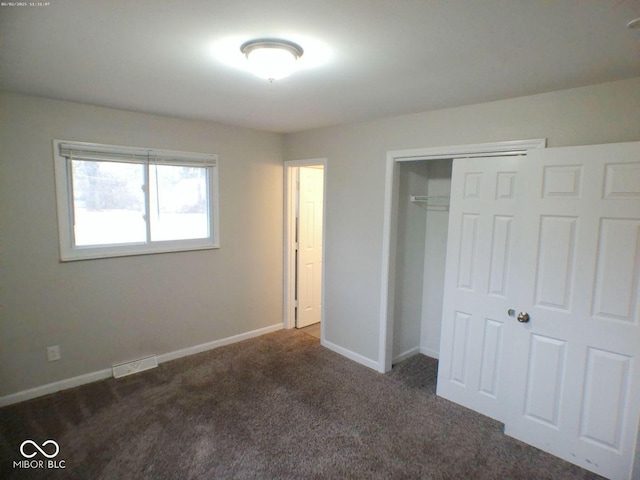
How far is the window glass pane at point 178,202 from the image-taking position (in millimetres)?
3436

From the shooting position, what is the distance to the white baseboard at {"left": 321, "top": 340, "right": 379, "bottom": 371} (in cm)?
353

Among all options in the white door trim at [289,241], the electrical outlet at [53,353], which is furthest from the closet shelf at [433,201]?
the electrical outlet at [53,353]

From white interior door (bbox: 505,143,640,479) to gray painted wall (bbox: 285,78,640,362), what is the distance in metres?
0.24

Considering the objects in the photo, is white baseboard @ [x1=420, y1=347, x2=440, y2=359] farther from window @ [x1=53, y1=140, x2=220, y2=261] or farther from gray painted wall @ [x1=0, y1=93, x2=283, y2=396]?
window @ [x1=53, y1=140, x2=220, y2=261]

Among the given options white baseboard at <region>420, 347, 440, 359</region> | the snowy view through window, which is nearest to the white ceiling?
the snowy view through window

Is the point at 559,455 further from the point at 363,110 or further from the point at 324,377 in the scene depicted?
the point at 363,110

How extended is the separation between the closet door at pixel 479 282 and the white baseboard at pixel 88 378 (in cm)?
238

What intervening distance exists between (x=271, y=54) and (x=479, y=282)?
90.3 inches

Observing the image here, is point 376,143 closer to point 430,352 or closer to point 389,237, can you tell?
Result: point 389,237

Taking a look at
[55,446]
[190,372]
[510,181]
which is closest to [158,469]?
[55,446]

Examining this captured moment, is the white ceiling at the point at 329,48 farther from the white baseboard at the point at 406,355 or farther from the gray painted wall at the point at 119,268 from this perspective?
the white baseboard at the point at 406,355

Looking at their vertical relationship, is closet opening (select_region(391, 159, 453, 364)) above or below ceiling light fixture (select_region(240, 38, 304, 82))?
below

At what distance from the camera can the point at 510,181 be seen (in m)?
2.60

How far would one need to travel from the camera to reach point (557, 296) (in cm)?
229
